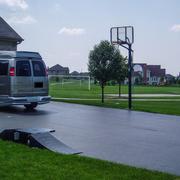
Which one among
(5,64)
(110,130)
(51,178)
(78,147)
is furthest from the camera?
(5,64)

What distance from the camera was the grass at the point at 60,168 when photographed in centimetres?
674

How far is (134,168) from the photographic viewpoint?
7410 millimetres

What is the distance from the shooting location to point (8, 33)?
32438 mm

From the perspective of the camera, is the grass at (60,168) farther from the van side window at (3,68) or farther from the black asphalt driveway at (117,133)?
the van side window at (3,68)

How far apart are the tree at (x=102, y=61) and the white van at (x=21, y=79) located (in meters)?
7.90

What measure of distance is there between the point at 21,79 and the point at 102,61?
934cm

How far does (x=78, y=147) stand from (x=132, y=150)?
114 centimetres

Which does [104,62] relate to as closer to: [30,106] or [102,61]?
[102,61]

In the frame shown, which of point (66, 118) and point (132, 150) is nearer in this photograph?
point (132, 150)

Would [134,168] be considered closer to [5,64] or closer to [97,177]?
[97,177]

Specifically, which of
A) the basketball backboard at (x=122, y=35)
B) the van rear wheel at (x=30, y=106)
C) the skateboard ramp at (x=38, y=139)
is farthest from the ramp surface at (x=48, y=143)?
the basketball backboard at (x=122, y=35)

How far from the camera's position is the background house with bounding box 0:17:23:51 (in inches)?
1249

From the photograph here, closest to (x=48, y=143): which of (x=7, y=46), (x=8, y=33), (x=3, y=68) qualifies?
(x=3, y=68)

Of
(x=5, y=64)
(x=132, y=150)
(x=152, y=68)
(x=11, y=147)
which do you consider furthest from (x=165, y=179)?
(x=152, y=68)
